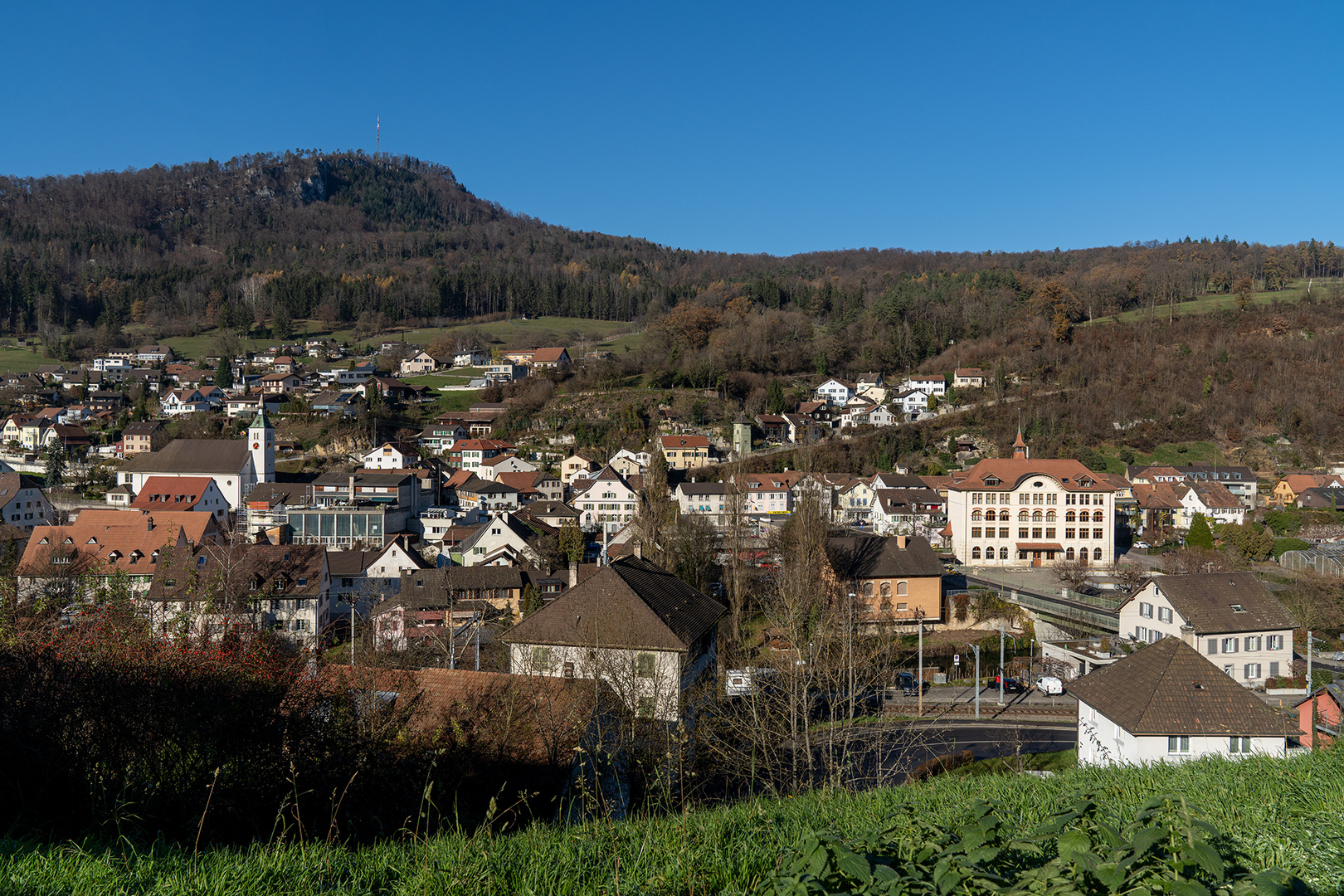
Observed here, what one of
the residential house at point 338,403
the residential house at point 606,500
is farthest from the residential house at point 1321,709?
the residential house at point 338,403

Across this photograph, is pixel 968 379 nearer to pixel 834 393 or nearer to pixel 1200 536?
pixel 834 393

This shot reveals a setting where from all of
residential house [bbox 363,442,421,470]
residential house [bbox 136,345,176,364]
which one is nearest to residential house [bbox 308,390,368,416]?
residential house [bbox 363,442,421,470]

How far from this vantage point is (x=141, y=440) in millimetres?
65750

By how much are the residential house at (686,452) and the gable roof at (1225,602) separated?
40822 mm

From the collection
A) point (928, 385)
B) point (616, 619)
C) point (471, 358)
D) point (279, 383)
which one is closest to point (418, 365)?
point (471, 358)

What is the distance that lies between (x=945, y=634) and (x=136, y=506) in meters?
47.4

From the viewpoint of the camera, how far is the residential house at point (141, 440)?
65438 mm

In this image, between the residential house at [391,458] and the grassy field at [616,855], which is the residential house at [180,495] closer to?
the residential house at [391,458]

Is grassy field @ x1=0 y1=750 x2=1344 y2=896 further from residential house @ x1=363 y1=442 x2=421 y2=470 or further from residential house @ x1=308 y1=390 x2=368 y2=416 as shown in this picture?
residential house @ x1=308 y1=390 x2=368 y2=416

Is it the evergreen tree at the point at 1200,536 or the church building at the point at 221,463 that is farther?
the church building at the point at 221,463

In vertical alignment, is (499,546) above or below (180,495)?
below

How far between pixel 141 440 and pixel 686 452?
148ft

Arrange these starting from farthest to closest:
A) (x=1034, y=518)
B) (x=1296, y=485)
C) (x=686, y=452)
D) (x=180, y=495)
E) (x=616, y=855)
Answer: (x=686, y=452), (x=1296, y=485), (x=180, y=495), (x=1034, y=518), (x=616, y=855)

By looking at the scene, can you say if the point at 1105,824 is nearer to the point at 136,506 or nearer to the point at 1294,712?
the point at 1294,712
